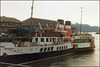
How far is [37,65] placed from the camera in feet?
60.8

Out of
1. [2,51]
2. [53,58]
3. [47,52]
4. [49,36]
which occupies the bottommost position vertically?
[53,58]

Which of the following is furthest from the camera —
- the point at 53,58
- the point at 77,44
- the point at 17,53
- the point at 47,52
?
the point at 77,44

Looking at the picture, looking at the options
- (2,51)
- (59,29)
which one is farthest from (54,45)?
(2,51)

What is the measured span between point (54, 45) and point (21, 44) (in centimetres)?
763

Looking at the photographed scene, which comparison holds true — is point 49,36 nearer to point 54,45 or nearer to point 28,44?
point 54,45

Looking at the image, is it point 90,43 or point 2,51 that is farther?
point 90,43

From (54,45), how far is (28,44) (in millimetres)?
6407

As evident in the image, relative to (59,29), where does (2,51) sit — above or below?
below

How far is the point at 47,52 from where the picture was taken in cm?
2170

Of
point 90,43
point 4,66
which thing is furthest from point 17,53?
point 90,43

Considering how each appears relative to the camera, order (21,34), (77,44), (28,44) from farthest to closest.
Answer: (77,44) < (21,34) < (28,44)

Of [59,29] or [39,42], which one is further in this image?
[59,29]

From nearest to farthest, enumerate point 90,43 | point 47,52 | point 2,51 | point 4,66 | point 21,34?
point 4,66 < point 2,51 < point 47,52 < point 21,34 < point 90,43

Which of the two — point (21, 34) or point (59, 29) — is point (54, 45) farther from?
point (21, 34)
